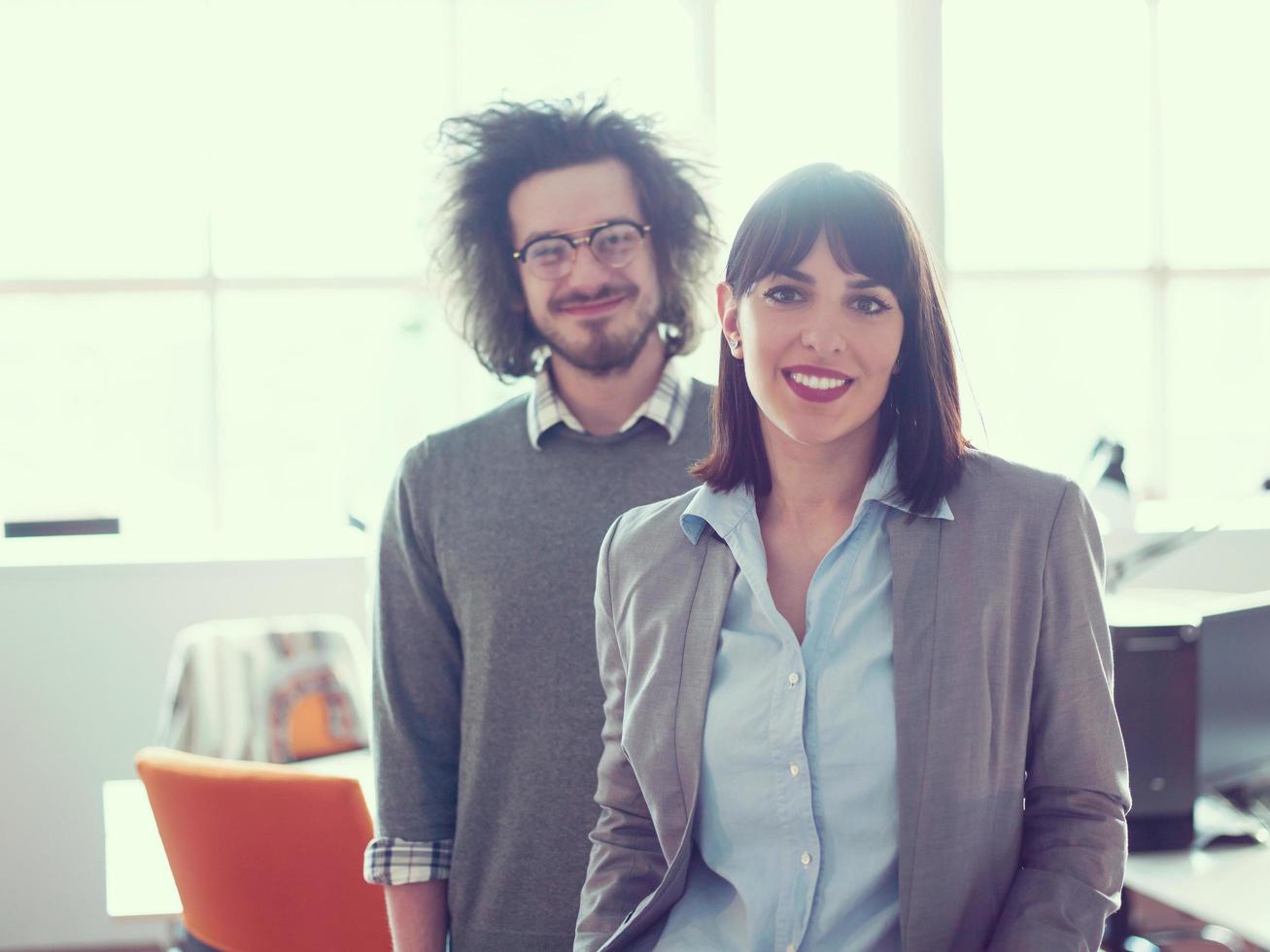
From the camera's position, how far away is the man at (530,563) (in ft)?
5.23

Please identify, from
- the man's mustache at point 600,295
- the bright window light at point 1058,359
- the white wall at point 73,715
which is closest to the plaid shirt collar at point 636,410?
the man's mustache at point 600,295

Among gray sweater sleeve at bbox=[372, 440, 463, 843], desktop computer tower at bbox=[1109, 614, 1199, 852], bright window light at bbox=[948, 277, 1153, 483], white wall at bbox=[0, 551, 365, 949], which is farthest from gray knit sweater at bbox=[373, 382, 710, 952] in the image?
bright window light at bbox=[948, 277, 1153, 483]

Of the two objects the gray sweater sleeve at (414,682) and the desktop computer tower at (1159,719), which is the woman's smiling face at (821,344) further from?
the desktop computer tower at (1159,719)

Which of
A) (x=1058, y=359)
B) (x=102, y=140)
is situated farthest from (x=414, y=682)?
(x=1058, y=359)

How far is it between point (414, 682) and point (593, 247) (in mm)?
642

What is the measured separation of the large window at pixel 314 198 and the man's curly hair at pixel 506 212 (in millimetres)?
2224

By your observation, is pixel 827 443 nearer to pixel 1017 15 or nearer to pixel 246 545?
pixel 246 545

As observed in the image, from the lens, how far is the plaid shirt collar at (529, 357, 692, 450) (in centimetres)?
169

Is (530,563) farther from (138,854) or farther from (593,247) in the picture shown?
(138,854)

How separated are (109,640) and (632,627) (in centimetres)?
290

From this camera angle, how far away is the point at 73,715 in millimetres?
3715

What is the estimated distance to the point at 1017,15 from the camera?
464cm

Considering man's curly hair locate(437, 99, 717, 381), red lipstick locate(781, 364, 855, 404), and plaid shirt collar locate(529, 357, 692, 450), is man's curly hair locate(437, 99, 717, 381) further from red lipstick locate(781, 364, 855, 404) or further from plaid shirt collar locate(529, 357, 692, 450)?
red lipstick locate(781, 364, 855, 404)

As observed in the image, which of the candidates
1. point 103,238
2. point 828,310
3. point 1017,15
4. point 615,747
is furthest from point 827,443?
point 1017,15
